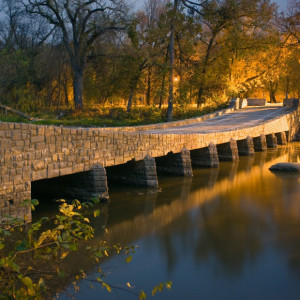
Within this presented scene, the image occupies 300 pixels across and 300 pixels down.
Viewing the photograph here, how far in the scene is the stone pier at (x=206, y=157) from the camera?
17.8 metres

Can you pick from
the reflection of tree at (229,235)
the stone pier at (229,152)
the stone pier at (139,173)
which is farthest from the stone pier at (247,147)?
the reflection of tree at (229,235)

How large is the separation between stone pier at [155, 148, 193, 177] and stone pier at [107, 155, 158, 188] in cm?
245

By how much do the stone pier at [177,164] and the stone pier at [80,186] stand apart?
4788 millimetres

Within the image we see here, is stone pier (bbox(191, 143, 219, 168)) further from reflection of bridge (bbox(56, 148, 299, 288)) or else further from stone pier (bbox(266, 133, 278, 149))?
stone pier (bbox(266, 133, 278, 149))

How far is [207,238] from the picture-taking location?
29.5 feet

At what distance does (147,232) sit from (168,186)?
4494mm

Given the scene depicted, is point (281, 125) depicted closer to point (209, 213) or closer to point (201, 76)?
point (201, 76)

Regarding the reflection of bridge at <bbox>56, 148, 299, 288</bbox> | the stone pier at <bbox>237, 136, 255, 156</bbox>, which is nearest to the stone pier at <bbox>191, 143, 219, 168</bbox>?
the reflection of bridge at <bbox>56, 148, 299, 288</bbox>

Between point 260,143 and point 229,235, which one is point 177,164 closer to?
point 229,235

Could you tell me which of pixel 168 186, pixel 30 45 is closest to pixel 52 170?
pixel 168 186

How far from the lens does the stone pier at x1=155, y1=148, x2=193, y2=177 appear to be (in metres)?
15.4

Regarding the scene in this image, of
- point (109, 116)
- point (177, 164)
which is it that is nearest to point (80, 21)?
point (109, 116)

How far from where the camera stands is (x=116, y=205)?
11.3 metres

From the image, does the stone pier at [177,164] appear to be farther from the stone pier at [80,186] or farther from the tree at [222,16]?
the tree at [222,16]
